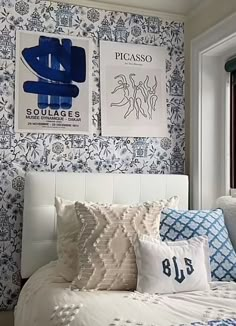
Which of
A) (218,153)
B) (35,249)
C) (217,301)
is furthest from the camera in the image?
(218,153)

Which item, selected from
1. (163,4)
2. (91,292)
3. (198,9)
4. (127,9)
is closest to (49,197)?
(91,292)

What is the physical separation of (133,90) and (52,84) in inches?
21.5

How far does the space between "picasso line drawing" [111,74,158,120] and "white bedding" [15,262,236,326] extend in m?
1.25

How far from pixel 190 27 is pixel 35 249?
183cm

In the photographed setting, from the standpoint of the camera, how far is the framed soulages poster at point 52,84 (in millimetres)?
2602

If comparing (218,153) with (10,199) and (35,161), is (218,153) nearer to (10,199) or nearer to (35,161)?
(35,161)

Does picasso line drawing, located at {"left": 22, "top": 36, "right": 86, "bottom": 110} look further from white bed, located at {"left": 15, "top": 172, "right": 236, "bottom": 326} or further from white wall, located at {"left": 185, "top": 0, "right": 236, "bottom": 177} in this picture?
white wall, located at {"left": 185, "top": 0, "right": 236, "bottom": 177}

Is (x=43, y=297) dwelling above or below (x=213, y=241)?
below

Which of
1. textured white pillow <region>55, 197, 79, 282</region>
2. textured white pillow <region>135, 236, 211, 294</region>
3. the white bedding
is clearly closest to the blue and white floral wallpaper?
textured white pillow <region>55, 197, 79, 282</region>

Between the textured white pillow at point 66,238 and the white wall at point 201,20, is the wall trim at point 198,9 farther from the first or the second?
the textured white pillow at point 66,238

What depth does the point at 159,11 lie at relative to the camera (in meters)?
2.89

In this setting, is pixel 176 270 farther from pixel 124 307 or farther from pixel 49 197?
pixel 49 197

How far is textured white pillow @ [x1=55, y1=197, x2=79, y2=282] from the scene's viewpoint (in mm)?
2096

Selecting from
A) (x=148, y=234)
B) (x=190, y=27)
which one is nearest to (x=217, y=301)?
(x=148, y=234)
